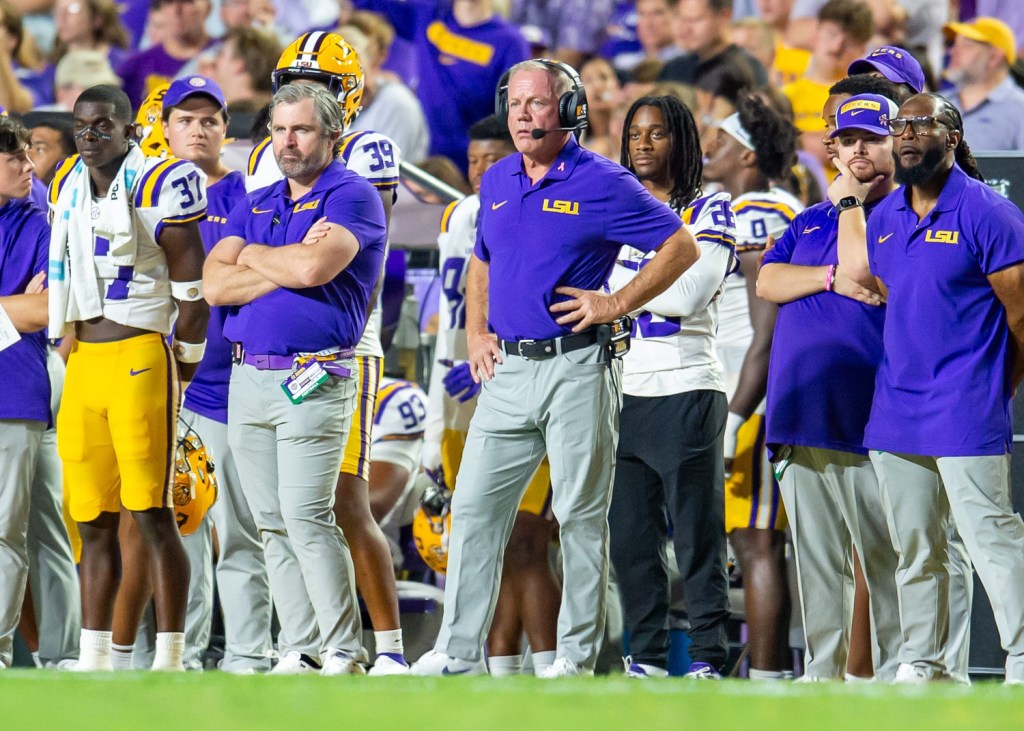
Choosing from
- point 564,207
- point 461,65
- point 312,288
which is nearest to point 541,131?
point 564,207

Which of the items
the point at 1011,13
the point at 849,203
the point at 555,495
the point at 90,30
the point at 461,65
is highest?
the point at 1011,13

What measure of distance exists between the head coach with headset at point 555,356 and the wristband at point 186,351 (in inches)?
45.7

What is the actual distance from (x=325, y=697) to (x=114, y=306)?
101 inches

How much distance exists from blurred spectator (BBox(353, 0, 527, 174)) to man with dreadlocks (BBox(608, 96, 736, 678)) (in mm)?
5308

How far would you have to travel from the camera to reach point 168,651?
20.4ft

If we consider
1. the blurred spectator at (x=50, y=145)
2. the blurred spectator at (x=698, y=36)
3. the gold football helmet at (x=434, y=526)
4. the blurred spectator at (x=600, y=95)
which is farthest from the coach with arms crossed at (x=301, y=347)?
the blurred spectator at (x=600, y=95)

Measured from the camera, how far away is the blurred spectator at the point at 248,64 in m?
11.8

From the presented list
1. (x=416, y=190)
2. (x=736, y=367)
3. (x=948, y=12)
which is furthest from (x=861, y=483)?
(x=948, y=12)

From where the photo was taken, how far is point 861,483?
6.18 m

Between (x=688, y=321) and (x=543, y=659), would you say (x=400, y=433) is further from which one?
(x=688, y=321)

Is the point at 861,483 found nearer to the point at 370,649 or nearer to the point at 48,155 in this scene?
the point at 370,649

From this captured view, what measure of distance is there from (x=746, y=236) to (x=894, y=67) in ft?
3.06

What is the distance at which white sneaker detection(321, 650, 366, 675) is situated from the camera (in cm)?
611

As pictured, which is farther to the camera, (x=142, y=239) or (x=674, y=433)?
(x=674, y=433)
